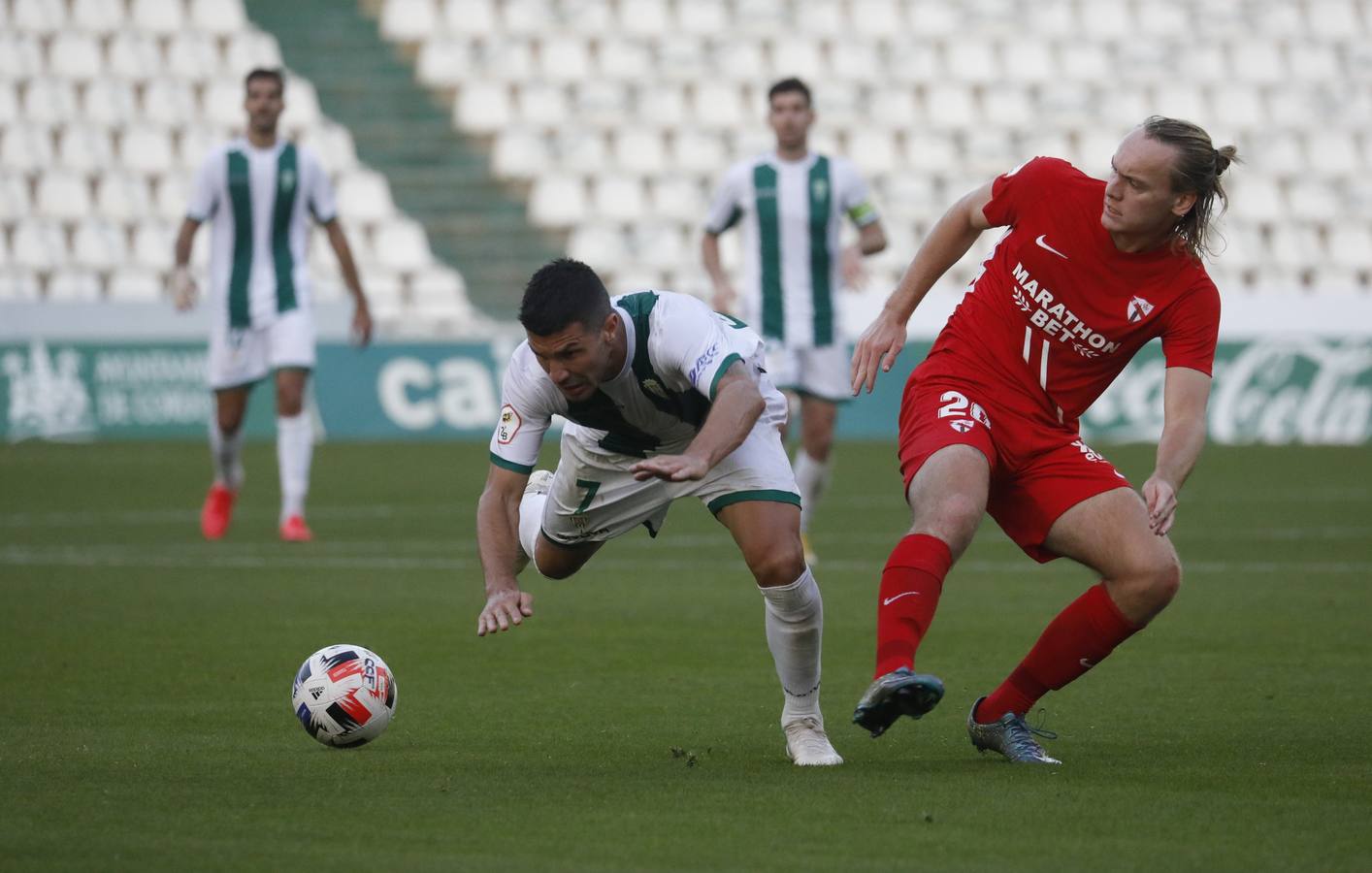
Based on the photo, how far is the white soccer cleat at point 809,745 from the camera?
5.66 metres

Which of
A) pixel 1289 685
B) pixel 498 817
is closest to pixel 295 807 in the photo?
pixel 498 817

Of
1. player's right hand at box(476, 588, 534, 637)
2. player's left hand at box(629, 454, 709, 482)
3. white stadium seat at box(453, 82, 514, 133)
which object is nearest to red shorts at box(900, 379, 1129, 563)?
player's left hand at box(629, 454, 709, 482)

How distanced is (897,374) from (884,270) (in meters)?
3.22

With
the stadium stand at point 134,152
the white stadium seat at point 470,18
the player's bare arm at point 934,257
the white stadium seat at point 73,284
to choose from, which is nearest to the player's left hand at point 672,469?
the player's bare arm at point 934,257

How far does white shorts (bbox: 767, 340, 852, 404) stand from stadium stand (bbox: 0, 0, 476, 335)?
1054cm

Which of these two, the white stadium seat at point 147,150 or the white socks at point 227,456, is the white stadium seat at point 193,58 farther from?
the white socks at point 227,456

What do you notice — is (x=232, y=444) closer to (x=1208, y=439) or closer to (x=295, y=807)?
(x=295, y=807)

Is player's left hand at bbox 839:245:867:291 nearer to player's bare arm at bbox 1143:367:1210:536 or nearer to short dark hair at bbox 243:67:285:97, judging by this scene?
short dark hair at bbox 243:67:285:97

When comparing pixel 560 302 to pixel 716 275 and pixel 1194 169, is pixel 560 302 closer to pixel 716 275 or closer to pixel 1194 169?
pixel 1194 169

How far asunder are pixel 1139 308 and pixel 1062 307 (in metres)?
0.21

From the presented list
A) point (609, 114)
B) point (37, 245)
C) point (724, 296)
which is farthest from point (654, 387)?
point (609, 114)

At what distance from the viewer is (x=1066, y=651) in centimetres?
580

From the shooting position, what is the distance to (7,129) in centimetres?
2388

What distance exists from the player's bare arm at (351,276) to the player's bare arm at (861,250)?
2.92 metres
